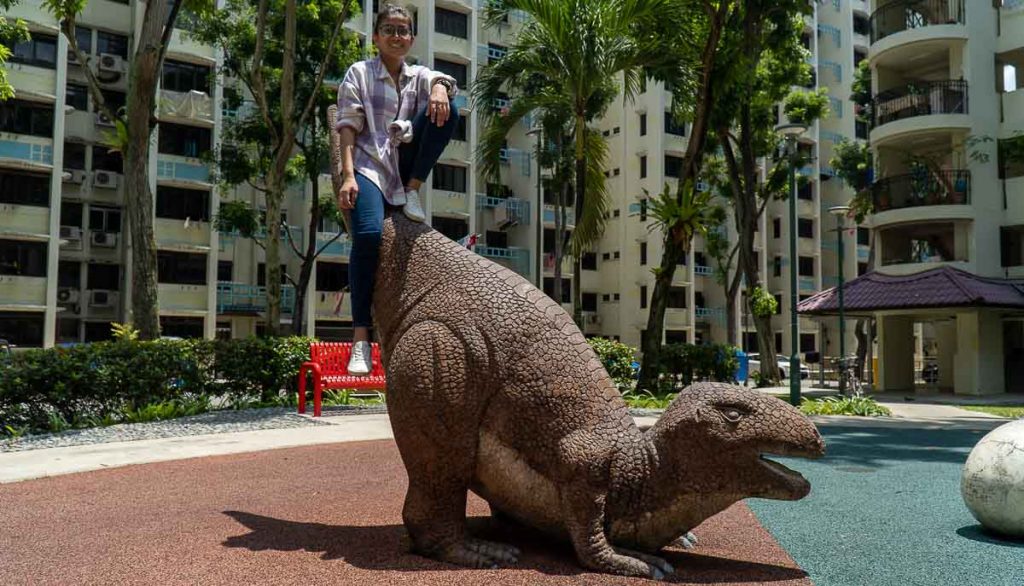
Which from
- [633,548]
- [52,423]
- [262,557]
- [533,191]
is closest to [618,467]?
[633,548]

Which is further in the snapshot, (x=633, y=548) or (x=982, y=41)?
(x=982, y=41)

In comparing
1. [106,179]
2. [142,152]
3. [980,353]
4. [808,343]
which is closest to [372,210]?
[142,152]

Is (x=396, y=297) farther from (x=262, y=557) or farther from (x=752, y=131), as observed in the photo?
(x=752, y=131)

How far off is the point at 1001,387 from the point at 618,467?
24.3 m

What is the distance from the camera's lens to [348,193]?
4402mm

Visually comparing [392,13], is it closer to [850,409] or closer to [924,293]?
[850,409]

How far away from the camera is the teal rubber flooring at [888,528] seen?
4.47 meters

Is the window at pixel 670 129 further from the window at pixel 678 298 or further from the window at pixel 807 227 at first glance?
the window at pixel 807 227

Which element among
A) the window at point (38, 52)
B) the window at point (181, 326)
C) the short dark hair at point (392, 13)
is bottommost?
the window at point (181, 326)

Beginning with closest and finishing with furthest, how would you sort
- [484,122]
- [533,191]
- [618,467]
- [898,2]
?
[618,467], [484,122], [898,2], [533,191]

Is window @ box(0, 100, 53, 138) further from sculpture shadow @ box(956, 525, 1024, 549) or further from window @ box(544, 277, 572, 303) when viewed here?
sculpture shadow @ box(956, 525, 1024, 549)

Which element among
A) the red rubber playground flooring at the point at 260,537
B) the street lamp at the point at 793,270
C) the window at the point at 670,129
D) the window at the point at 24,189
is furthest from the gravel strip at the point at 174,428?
the window at the point at 670,129

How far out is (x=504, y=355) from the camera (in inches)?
162

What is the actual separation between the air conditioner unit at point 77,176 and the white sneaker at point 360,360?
3045 centimetres
